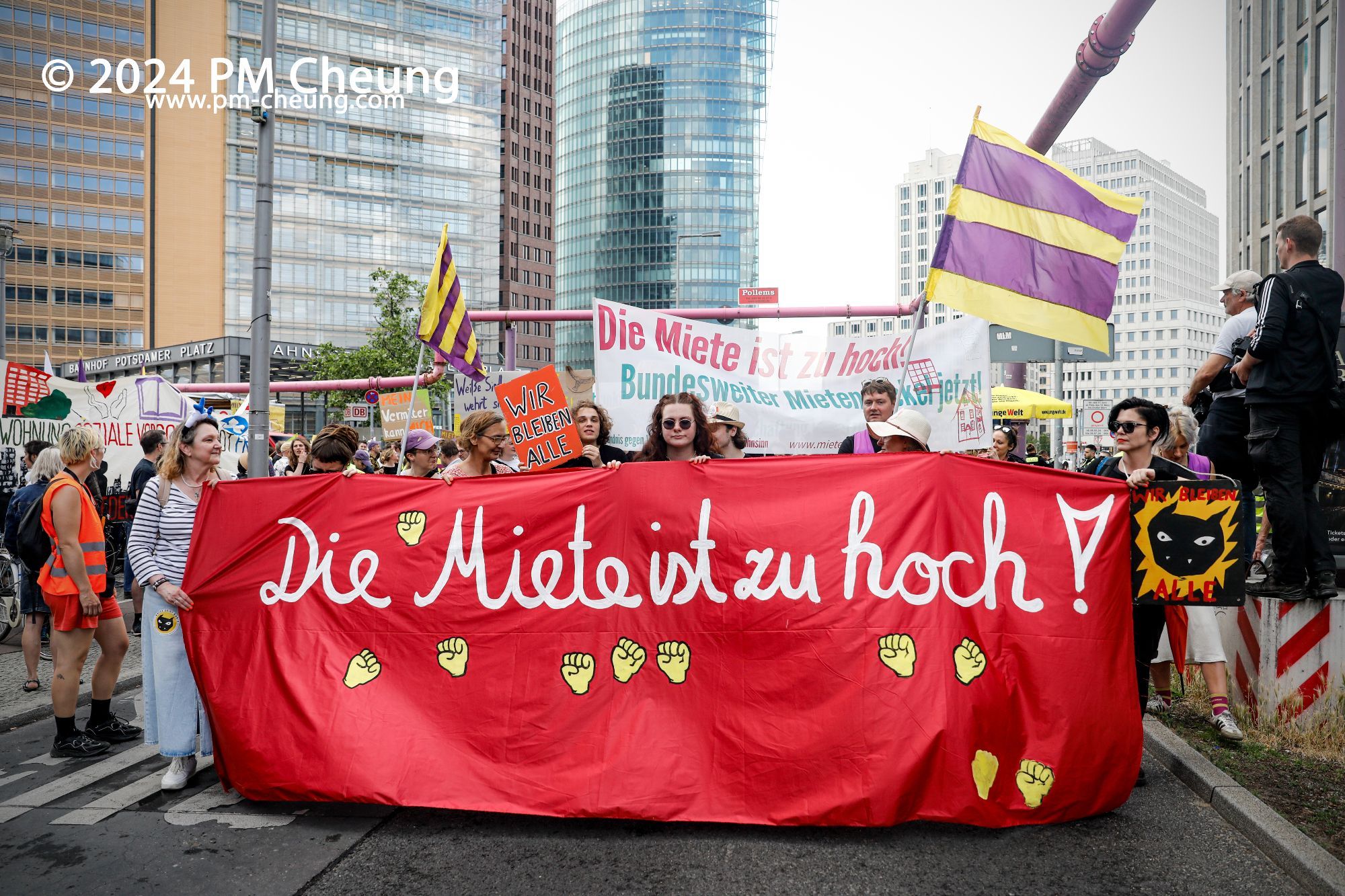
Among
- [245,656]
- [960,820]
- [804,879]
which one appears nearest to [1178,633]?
[960,820]

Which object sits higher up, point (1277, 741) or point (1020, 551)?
point (1020, 551)

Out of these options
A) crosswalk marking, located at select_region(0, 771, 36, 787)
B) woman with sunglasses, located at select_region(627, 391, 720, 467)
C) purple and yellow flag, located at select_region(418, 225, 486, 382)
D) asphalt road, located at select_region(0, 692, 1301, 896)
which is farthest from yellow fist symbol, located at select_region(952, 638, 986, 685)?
purple and yellow flag, located at select_region(418, 225, 486, 382)

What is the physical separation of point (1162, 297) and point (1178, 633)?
158 meters

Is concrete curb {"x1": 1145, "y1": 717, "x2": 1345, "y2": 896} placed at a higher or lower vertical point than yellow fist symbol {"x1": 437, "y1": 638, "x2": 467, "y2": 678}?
lower

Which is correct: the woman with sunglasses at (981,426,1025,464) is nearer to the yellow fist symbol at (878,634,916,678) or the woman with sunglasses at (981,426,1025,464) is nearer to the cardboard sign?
the cardboard sign

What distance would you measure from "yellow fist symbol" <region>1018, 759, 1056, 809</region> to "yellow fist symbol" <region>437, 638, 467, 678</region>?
8.46 feet

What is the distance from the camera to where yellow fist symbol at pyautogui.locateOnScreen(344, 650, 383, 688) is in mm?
4699

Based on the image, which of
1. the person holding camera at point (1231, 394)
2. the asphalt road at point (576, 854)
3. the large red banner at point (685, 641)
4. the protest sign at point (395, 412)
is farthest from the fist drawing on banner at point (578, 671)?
the protest sign at point (395, 412)

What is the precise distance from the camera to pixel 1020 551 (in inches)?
176

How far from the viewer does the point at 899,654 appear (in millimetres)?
4316

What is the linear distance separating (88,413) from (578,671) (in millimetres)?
9941

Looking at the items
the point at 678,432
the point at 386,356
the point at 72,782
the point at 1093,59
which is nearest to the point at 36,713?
the point at 72,782

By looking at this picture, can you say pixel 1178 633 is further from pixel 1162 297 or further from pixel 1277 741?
pixel 1162 297

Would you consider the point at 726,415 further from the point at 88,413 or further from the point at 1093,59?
the point at 88,413
